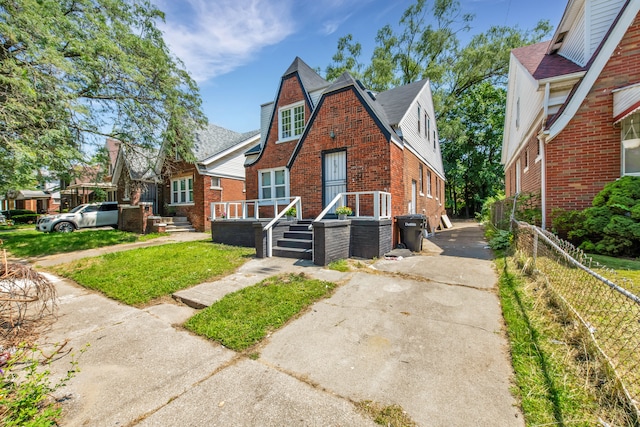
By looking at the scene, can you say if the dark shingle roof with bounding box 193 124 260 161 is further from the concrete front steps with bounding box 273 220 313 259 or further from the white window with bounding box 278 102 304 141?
the concrete front steps with bounding box 273 220 313 259

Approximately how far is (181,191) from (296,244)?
12.4 m

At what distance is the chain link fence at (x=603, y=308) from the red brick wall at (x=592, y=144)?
3021mm

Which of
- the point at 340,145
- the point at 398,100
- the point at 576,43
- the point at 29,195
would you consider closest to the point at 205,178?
Answer: the point at 340,145

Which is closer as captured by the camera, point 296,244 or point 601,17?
point 601,17

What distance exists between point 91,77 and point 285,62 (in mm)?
8508

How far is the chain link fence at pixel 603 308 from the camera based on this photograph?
2129 millimetres

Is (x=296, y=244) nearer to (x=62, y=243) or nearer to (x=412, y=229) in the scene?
(x=412, y=229)

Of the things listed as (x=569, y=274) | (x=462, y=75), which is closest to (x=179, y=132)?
(x=569, y=274)

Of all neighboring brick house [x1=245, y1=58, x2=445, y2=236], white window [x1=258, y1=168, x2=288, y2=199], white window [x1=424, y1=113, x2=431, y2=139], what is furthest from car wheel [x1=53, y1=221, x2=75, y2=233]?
white window [x1=424, y1=113, x2=431, y2=139]

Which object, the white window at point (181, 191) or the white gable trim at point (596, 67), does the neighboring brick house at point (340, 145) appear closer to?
the white gable trim at point (596, 67)

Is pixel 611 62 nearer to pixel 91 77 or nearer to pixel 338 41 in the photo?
pixel 91 77

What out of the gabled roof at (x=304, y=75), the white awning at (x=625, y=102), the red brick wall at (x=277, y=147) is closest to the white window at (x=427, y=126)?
the gabled roof at (x=304, y=75)

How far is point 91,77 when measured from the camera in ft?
30.6

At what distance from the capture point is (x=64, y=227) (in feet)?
52.5
